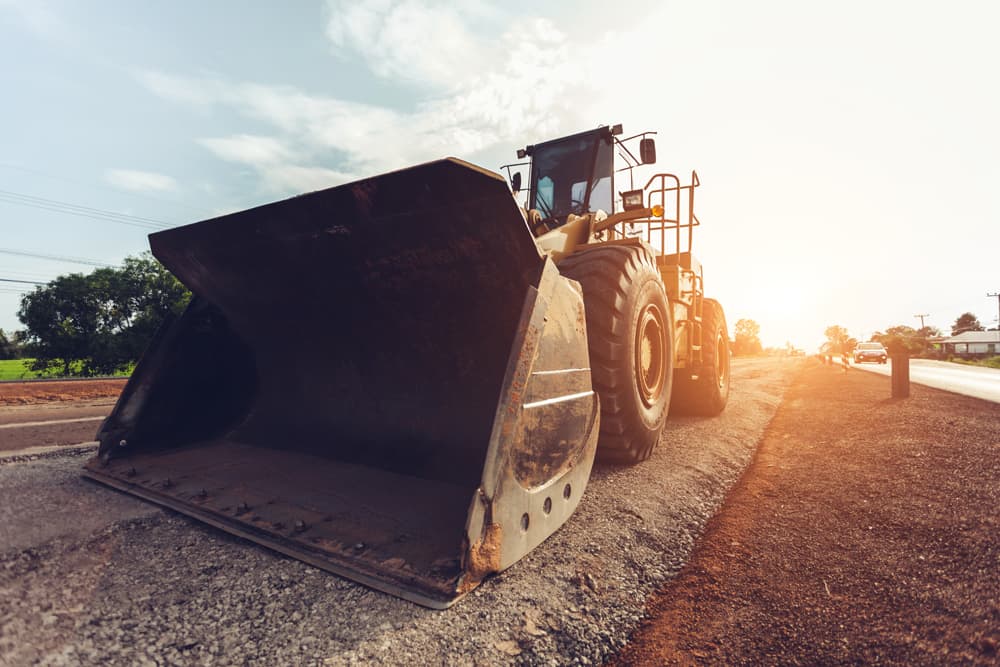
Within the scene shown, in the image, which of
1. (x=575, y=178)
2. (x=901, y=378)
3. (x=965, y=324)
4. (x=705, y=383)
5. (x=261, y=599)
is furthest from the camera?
(x=965, y=324)

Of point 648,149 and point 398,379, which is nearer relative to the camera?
point 398,379

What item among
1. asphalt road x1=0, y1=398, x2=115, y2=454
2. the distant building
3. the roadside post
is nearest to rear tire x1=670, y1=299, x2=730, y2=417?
the roadside post

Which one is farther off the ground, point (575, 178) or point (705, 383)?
point (575, 178)

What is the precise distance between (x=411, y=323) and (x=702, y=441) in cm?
278

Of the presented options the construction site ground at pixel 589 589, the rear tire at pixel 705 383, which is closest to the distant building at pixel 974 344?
the rear tire at pixel 705 383

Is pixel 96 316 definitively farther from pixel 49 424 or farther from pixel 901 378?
pixel 901 378

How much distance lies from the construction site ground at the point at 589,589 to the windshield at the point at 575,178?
107 inches

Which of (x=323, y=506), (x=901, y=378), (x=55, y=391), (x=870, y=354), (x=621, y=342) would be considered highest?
(x=621, y=342)

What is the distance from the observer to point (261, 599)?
146cm

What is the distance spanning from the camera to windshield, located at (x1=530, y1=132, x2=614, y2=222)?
4.49 meters

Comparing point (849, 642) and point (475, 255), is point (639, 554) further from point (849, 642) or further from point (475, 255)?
point (475, 255)

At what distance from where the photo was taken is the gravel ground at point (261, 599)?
1.26m

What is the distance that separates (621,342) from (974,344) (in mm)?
105700

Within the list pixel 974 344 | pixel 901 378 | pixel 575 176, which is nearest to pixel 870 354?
pixel 901 378
